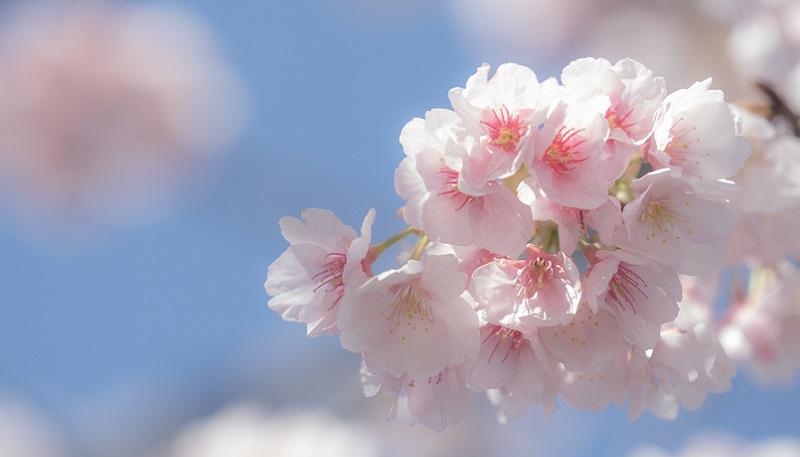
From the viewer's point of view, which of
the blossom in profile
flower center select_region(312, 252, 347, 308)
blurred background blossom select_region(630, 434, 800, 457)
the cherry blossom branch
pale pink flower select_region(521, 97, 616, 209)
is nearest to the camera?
pale pink flower select_region(521, 97, 616, 209)

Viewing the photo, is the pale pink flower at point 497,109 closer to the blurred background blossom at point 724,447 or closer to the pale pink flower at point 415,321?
the pale pink flower at point 415,321

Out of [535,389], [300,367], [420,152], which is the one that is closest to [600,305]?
[535,389]

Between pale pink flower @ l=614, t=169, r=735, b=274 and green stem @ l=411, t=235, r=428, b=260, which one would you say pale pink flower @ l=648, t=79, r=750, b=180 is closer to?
pale pink flower @ l=614, t=169, r=735, b=274

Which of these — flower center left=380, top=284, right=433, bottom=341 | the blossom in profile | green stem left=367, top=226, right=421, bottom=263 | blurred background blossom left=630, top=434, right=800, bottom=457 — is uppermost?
the blossom in profile

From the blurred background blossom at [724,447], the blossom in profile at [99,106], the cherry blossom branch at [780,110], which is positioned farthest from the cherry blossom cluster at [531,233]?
the blossom in profile at [99,106]

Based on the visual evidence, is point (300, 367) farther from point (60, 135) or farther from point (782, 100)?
point (782, 100)

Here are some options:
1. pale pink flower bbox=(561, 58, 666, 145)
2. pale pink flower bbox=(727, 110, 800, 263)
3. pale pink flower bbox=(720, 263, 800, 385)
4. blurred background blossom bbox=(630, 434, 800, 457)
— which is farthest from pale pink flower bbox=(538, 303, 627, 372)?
blurred background blossom bbox=(630, 434, 800, 457)
